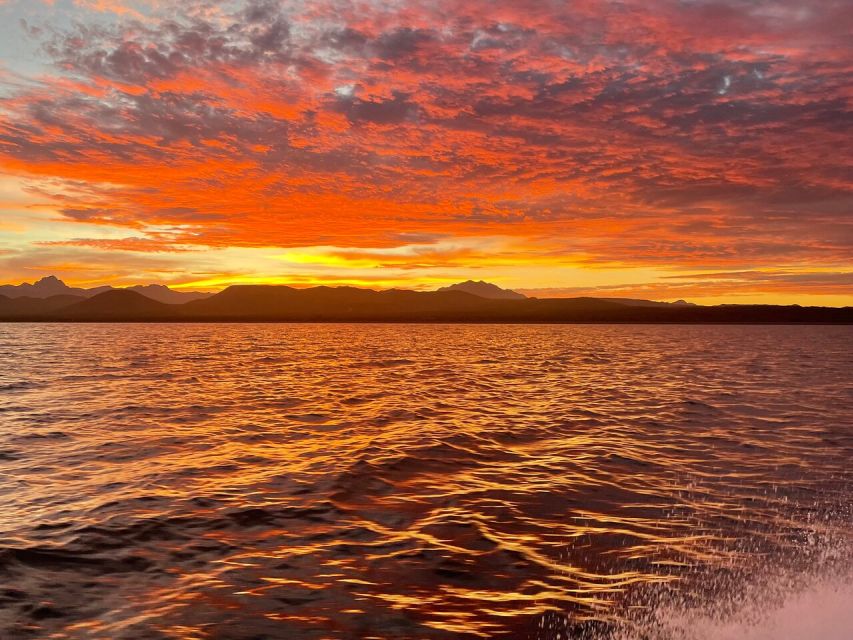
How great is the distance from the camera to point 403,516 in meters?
12.9

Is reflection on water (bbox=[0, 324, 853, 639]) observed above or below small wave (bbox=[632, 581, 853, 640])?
below

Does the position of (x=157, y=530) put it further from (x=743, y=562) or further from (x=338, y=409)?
(x=338, y=409)

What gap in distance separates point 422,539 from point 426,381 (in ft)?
101

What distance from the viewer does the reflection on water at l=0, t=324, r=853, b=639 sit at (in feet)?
27.8

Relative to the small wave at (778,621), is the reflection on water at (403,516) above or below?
below

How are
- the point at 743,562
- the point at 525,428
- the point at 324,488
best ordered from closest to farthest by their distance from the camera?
the point at 743,562 < the point at 324,488 < the point at 525,428

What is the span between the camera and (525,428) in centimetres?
2327

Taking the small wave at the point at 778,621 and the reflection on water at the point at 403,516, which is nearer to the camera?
the small wave at the point at 778,621

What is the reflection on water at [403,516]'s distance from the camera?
847 cm

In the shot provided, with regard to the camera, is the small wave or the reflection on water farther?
the reflection on water

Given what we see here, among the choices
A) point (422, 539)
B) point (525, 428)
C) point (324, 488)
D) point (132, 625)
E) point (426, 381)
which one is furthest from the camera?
point (426, 381)

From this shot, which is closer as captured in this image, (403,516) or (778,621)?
(778,621)

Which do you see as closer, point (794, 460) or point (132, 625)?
point (132, 625)

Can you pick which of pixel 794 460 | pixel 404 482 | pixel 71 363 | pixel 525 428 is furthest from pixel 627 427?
pixel 71 363
